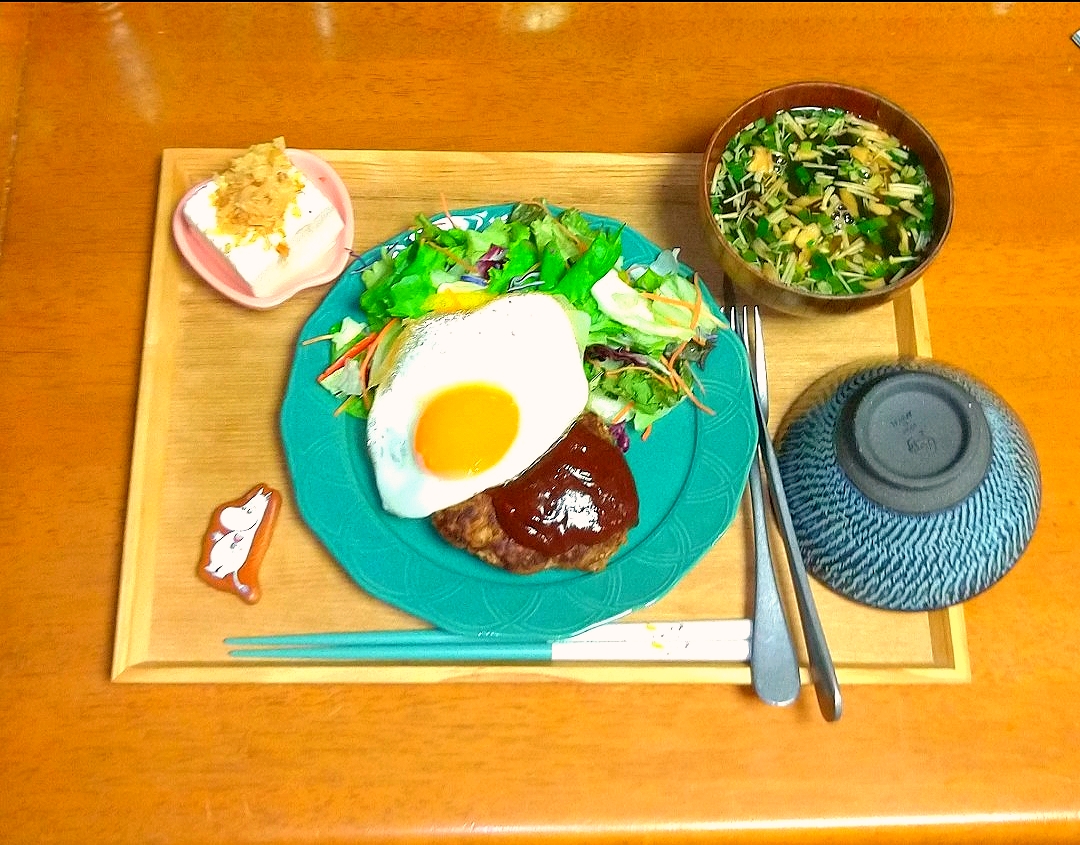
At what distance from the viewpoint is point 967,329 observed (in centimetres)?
187

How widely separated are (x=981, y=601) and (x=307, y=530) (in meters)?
1.42

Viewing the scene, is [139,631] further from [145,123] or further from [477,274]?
[145,123]

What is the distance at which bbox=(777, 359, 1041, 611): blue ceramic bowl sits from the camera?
136cm

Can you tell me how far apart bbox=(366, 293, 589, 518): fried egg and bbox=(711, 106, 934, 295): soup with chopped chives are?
0.45 meters

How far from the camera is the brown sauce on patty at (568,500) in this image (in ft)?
5.14

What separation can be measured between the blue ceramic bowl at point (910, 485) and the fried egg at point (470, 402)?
506 mm

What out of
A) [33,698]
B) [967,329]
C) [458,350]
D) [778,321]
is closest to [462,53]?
[458,350]

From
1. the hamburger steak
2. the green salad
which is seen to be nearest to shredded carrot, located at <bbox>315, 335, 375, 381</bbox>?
the green salad

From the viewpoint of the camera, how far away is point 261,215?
68.2 inches

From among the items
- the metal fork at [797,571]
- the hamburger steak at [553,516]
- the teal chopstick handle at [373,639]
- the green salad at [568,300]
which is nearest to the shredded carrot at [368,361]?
the green salad at [568,300]

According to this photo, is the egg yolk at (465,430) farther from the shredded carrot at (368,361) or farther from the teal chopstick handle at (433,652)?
the teal chopstick handle at (433,652)

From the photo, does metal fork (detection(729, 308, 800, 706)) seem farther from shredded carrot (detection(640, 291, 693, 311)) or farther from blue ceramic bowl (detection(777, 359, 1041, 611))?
shredded carrot (detection(640, 291, 693, 311))

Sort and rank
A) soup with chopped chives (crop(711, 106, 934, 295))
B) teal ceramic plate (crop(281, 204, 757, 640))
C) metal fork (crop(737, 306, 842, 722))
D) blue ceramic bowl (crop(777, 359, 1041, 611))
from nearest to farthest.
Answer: blue ceramic bowl (crop(777, 359, 1041, 611)) → metal fork (crop(737, 306, 842, 722)) → teal ceramic plate (crop(281, 204, 757, 640)) → soup with chopped chives (crop(711, 106, 934, 295))

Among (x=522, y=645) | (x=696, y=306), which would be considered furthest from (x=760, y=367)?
(x=522, y=645)
